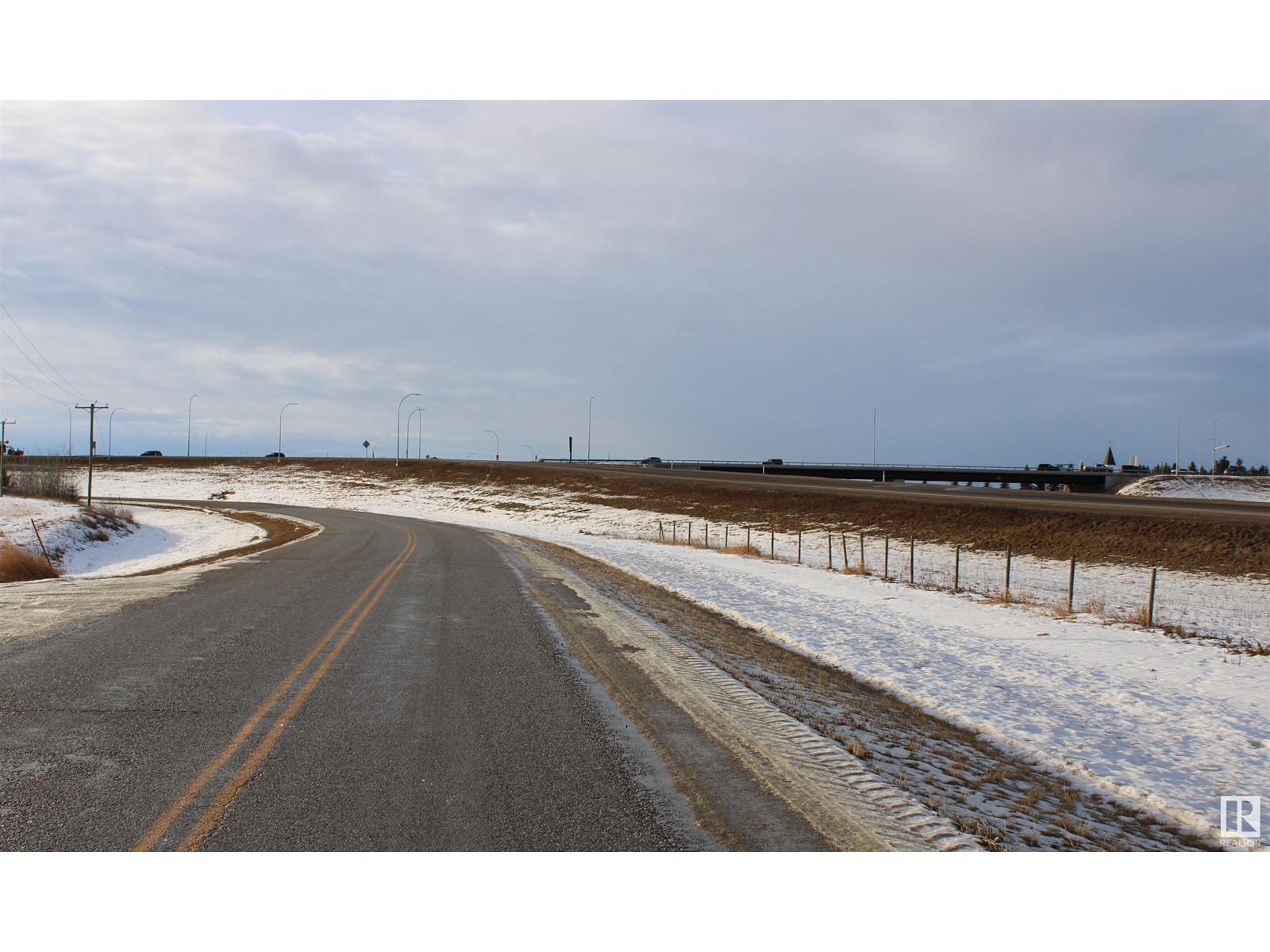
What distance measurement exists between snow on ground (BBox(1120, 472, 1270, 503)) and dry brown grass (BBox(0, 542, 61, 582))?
2297 inches

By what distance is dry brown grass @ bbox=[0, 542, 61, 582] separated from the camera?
19.0 metres

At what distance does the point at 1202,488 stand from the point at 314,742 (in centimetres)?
6662

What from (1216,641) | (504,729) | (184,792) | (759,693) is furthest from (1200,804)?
(1216,641)

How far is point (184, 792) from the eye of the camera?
16.0ft

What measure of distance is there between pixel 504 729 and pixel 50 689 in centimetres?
480

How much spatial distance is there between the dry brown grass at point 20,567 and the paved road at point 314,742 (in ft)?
37.6

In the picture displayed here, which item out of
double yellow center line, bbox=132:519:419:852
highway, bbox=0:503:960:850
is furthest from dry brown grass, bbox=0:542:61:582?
double yellow center line, bbox=132:519:419:852

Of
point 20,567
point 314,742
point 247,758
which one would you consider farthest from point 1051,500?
point 20,567

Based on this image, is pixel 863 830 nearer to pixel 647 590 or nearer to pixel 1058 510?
pixel 647 590

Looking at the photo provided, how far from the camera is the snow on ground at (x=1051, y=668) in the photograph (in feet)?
21.6

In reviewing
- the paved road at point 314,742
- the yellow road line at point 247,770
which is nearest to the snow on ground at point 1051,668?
the paved road at point 314,742

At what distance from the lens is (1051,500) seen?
39.7m
